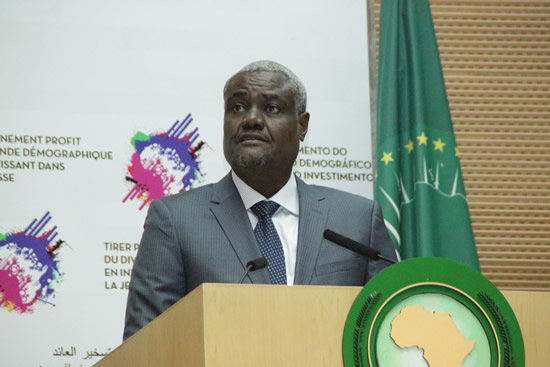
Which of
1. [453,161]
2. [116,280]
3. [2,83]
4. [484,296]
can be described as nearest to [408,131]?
[453,161]

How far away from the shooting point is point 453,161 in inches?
188

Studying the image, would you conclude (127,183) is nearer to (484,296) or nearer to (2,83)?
(2,83)

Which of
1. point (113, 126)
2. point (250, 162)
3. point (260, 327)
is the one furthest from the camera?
point (113, 126)

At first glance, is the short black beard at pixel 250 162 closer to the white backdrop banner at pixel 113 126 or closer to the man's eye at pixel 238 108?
the man's eye at pixel 238 108

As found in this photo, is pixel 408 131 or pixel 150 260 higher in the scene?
pixel 408 131

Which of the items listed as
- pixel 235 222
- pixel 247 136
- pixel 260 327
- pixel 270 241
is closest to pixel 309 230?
pixel 270 241

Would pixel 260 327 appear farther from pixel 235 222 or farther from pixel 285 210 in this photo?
pixel 285 210

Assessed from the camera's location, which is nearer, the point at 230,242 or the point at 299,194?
the point at 230,242

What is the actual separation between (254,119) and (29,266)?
1398 millimetres

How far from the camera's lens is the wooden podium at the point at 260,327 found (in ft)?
6.88

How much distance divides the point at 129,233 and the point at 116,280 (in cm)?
21

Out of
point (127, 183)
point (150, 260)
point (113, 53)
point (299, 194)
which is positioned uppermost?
point (113, 53)

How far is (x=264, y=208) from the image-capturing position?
3389 millimetres

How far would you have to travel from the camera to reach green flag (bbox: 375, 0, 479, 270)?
464 centimetres
